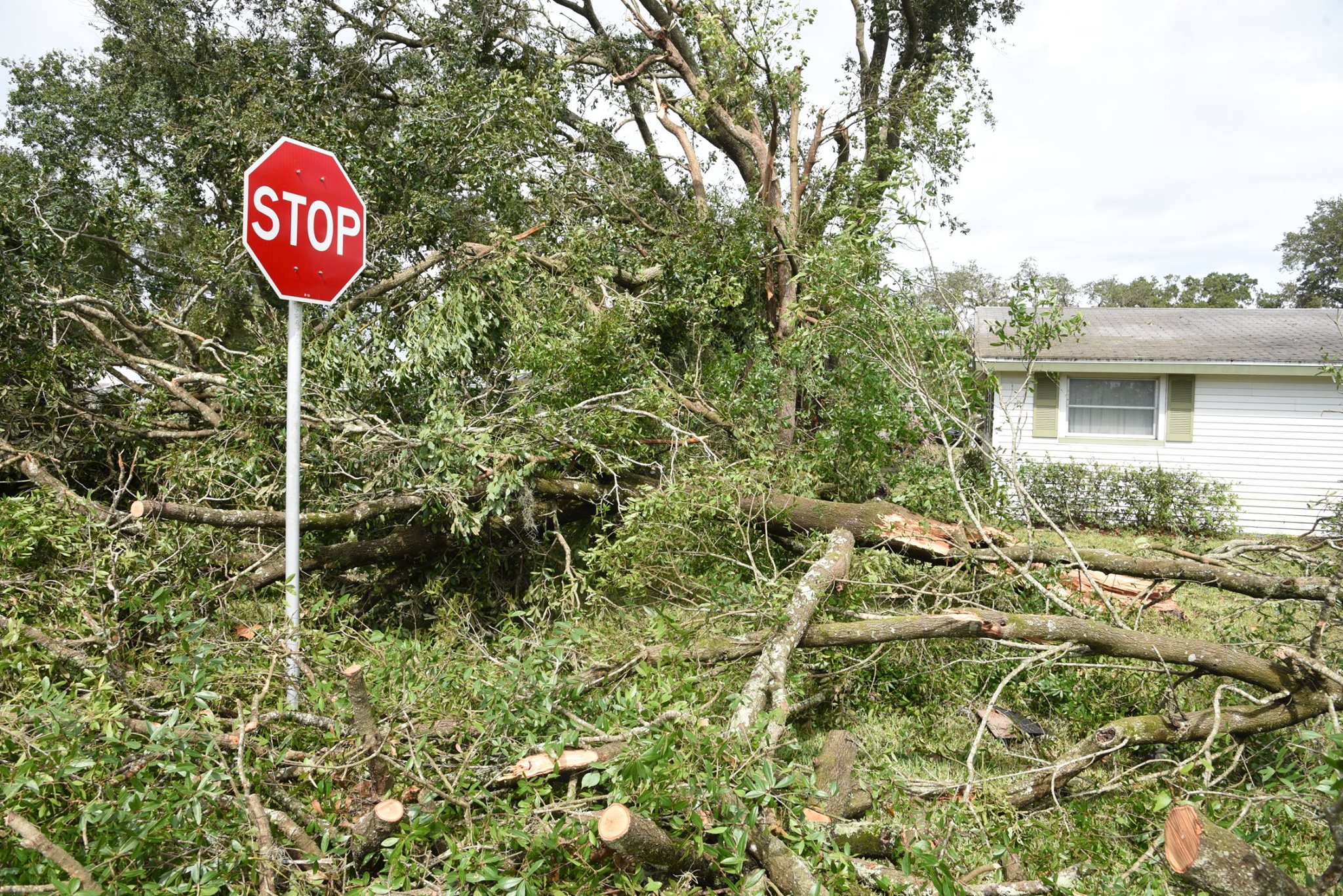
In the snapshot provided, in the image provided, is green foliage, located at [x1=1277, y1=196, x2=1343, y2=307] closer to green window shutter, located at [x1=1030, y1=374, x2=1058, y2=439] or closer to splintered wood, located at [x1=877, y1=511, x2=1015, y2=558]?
green window shutter, located at [x1=1030, y1=374, x2=1058, y2=439]

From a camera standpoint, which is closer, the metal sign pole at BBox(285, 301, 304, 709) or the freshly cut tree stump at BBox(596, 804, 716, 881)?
the freshly cut tree stump at BBox(596, 804, 716, 881)

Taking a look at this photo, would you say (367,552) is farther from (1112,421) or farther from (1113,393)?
(1113,393)

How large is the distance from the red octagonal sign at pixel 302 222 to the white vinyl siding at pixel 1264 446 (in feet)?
31.2

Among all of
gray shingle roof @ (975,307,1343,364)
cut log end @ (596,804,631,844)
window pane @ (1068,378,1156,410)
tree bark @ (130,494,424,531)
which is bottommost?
cut log end @ (596,804,631,844)

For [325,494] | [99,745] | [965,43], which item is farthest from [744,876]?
[965,43]

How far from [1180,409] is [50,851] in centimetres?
1323

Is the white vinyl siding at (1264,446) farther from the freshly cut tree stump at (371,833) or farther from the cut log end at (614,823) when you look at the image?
the freshly cut tree stump at (371,833)

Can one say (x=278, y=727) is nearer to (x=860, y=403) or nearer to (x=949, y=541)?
(x=949, y=541)

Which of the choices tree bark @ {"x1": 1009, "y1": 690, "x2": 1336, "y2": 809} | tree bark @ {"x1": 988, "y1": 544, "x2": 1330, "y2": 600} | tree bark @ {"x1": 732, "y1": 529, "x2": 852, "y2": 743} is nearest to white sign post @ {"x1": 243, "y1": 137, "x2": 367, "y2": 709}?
tree bark @ {"x1": 732, "y1": 529, "x2": 852, "y2": 743}

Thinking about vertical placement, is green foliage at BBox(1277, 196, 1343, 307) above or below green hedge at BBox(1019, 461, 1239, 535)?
above

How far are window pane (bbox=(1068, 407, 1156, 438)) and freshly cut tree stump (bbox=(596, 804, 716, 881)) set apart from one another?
11.3 m

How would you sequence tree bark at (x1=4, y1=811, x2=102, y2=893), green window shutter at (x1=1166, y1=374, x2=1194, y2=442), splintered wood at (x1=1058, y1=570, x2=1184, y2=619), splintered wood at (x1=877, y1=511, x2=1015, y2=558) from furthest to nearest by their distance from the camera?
Result: 1. green window shutter at (x1=1166, y1=374, x2=1194, y2=442)
2. splintered wood at (x1=877, y1=511, x2=1015, y2=558)
3. splintered wood at (x1=1058, y1=570, x2=1184, y2=619)
4. tree bark at (x1=4, y1=811, x2=102, y2=893)

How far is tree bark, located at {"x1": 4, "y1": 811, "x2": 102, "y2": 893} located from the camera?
1.94 meters

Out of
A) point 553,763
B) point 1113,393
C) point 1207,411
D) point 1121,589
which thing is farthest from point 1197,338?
point 553,763
